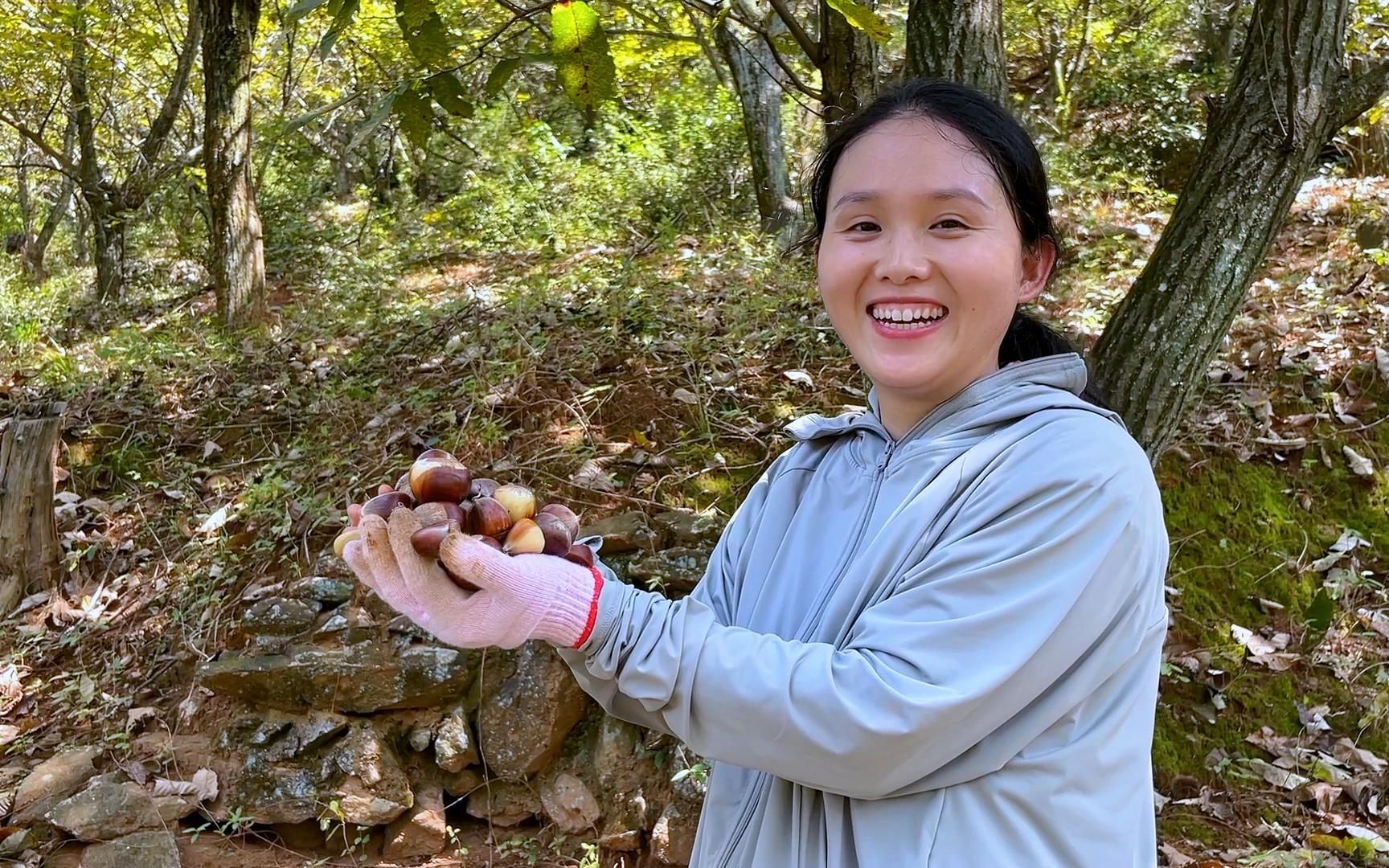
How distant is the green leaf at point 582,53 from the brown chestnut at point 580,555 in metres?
0.83

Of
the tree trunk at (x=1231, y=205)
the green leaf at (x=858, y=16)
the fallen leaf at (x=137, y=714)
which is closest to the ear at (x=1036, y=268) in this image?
the green leaf at (x=858, y=16)

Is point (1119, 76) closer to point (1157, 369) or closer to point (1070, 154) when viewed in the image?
point (1070, 154)

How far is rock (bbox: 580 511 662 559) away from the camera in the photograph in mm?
3623

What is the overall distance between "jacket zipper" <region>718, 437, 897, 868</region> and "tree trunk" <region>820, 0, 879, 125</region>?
6.10ft

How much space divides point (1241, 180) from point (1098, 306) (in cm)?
228

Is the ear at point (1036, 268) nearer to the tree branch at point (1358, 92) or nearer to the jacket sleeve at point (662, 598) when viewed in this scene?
the jacket sleeve at point (662, 598)

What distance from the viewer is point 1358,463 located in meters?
3.69

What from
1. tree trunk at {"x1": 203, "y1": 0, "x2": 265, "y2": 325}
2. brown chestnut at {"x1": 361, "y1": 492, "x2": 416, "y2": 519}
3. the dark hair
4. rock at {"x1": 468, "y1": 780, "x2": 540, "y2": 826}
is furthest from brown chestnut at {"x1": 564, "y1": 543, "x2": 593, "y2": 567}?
tree trunk at {"x1": 203, "y1": 0, "x2": 265, "y2": 325}

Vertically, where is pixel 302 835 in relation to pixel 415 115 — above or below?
below

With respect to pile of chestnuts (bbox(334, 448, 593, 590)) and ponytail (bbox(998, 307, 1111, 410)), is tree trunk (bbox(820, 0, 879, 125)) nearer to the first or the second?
ponytail (bbox(998, 307, 1111, 410))

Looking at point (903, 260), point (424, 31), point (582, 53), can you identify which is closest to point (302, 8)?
point (424, 31)

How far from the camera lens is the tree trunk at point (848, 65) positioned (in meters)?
2.87

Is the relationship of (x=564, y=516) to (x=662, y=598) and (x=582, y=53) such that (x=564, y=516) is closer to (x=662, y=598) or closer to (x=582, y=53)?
(x=662, y=598)

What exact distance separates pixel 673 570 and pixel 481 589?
226 centimetres
